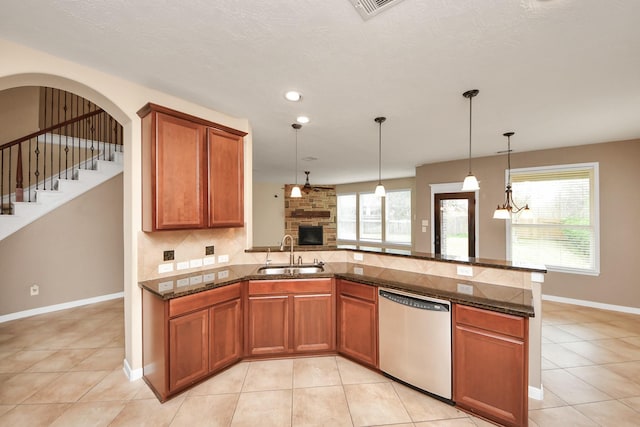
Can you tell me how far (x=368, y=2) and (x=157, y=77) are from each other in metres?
1.92

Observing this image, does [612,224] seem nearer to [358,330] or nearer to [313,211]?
[358,330]

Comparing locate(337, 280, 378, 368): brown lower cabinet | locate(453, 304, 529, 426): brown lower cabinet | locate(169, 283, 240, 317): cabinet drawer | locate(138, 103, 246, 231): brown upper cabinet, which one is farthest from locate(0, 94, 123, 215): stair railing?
locate(453, 304, 529, 426): brown lower cabinet

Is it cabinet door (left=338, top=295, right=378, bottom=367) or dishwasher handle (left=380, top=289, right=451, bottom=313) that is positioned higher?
dishwasher handle (left=380, top=289, right=451, bottom=313)

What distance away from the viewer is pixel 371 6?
4.70ft

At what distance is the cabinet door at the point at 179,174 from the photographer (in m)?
2.29

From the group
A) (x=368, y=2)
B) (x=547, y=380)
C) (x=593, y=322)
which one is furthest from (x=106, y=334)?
(x=593, y=322)

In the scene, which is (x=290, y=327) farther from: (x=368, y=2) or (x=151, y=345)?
(x=368, y=2)

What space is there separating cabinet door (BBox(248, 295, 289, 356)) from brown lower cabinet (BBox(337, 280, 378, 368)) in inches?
23.3

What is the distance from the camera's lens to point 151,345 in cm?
225

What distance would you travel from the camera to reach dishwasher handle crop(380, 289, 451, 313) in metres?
2.03

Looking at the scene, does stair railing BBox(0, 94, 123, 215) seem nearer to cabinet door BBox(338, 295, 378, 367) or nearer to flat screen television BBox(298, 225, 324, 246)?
cabinet door BBox(338, 295, 378, 367)

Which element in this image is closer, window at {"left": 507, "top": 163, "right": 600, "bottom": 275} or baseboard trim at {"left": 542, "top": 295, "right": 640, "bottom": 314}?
baseboard trim at {"left": 542, "top": 295, "right": 640, "bottom": 314}

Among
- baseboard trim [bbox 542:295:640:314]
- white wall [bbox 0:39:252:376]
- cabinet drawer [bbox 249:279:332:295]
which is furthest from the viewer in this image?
baseboard trim [bbox 542:295:640:314]

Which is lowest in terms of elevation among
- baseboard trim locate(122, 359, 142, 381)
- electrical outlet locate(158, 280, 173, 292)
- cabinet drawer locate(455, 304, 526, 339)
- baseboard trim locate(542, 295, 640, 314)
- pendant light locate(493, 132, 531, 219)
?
baseboard trim locate(542, 295, 640, 314)
